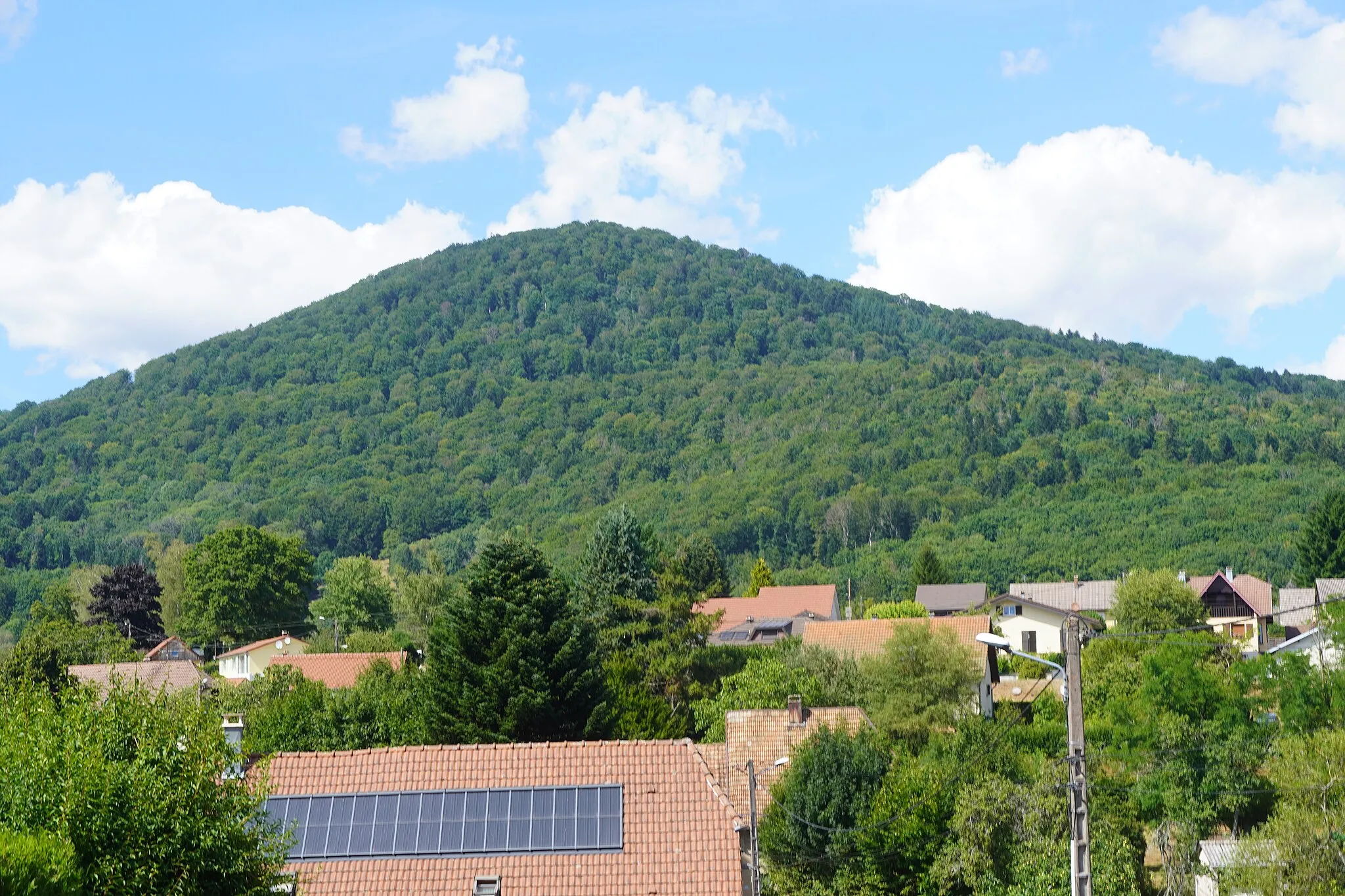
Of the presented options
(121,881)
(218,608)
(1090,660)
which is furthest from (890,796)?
(218,608)

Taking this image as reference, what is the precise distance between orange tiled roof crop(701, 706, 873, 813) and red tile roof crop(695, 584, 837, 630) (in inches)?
2561

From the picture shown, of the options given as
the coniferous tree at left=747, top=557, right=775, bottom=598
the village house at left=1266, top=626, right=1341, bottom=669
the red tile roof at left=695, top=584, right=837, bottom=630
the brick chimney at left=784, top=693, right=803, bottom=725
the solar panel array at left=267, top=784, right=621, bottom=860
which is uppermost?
the coniferous tree at left=747, top=557, right=775, bottom=598

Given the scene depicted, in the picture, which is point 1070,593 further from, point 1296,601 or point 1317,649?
point 1317,649

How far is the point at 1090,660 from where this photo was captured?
5666cm

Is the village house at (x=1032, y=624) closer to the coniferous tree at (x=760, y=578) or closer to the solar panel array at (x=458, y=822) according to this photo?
the coniferous tree at (x=760, y=578)

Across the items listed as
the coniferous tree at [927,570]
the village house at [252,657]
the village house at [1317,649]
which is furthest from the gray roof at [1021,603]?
the village house at [252,657]

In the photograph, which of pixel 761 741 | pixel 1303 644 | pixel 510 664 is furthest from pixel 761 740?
pixel 1303 644

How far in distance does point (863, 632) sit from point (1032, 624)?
30.4 metres

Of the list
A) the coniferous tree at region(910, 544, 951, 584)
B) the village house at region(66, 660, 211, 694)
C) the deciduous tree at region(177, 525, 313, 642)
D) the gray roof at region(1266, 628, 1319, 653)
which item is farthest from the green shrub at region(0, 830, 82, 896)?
the coniferous tree at region(910, 544, 951, 584)

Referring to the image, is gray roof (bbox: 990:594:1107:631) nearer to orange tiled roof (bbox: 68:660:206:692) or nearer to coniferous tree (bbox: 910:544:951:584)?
coniferous tree (bbox: 910:544:951:584)

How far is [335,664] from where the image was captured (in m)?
80.1

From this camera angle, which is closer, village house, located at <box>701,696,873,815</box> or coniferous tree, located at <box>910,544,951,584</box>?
village house, located at <box>701,696,873,815</box>

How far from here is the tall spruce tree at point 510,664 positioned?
146 ft

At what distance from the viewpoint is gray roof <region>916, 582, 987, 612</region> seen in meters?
119
